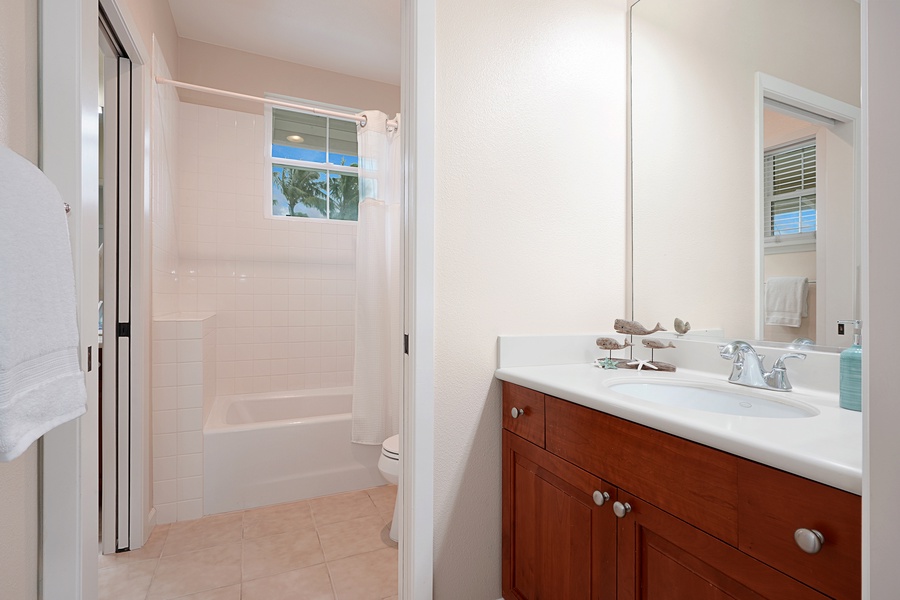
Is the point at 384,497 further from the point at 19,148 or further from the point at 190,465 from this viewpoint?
the point at 19,148

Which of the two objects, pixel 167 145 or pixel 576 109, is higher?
pixel 167 145

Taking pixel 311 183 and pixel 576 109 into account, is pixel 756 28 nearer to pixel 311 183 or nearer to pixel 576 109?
pixel 576 109

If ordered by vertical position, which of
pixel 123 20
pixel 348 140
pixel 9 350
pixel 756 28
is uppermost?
pixel 348 140

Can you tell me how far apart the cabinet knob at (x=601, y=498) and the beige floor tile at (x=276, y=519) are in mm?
1581

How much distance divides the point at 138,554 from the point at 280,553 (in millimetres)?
581

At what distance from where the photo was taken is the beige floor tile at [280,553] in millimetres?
1749

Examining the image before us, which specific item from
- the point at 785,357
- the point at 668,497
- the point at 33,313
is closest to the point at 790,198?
the point at 785,357

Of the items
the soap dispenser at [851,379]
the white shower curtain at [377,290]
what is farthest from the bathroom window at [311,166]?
the soap dispenser at [851,379]

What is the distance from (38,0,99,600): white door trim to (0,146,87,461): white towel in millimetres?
292

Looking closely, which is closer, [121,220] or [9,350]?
[9,350]

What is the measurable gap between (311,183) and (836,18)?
2962 millimetres

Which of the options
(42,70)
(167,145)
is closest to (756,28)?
(42,70)

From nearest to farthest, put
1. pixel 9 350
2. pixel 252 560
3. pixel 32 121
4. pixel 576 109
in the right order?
pixel 9 350 < pixel 32 121 < pixel 576 109 < pixel 252 560

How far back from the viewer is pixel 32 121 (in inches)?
40.0
